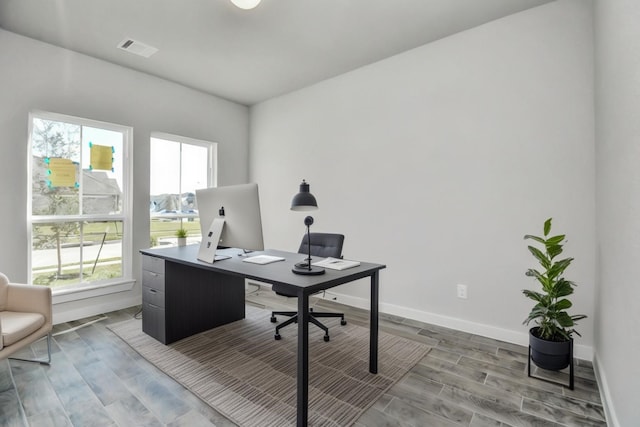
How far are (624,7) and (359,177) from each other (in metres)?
2.53

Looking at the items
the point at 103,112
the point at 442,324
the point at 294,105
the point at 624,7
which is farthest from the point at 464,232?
the point at 103,112

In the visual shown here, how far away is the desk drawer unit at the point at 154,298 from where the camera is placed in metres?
2.73

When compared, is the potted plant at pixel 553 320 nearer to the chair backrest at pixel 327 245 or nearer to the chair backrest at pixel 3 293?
the chair backrest at pixel 327 245

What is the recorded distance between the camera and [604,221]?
79.8 inches

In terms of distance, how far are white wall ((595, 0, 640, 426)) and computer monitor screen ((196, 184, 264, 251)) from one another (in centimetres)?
196

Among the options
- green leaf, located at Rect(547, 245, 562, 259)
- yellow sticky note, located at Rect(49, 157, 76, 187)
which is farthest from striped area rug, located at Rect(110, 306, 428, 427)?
yellow sticky note, located at Rect(49, 157, 76, 187)

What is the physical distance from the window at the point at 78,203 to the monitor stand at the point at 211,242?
5.96ft

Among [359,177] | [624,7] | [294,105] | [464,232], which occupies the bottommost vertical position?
[464,232]

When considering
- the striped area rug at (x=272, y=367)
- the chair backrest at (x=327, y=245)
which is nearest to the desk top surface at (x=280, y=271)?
the chair backrest at (x=327, y=245)

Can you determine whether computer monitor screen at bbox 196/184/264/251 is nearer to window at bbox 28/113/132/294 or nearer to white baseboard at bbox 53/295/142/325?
window at bbox 28/113/132/294

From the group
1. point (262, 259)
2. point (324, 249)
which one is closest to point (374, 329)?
point (262, 259)

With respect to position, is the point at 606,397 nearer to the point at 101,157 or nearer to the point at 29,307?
the point at 29,307

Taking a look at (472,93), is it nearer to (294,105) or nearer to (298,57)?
(298,57)

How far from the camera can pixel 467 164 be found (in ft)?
9.78
